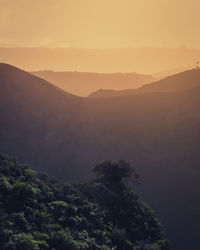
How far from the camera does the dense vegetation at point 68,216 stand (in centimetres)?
1845

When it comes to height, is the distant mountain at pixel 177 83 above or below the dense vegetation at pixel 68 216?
above

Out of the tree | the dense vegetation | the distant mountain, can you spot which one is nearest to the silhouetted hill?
the distant mountain

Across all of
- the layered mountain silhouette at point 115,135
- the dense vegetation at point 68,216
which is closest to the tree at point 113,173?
the dense vegetation at point 68,216

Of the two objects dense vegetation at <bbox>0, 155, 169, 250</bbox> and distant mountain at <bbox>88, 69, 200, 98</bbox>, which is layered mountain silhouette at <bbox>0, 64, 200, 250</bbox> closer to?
distant mountain at <bbox>88, 69, 200, 98</bbox>

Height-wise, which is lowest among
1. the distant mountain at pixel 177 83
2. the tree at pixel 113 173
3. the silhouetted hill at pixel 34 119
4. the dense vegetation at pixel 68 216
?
the dense vegetation at pixel 68 216

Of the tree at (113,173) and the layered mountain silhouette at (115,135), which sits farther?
the layered mountain silhouette at (115,135)

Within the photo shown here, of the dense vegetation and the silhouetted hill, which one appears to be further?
the silhouetted hill

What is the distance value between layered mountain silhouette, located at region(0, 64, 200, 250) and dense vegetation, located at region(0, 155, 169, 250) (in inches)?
701

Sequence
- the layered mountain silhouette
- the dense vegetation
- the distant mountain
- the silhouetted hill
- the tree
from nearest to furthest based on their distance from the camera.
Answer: the dense vegetation < the tree < the layered mountain silhouette < the silhouetted hill < the distant mountain

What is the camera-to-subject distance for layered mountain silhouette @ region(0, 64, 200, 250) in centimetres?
5128

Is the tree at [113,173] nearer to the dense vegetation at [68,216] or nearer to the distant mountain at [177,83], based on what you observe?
the dense vegetation at [68,216]

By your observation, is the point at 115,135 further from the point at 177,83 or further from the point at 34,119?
the point at 177,83

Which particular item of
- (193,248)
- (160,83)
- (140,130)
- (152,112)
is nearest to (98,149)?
(140,130)

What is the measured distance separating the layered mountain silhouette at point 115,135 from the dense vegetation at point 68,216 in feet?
58.4
